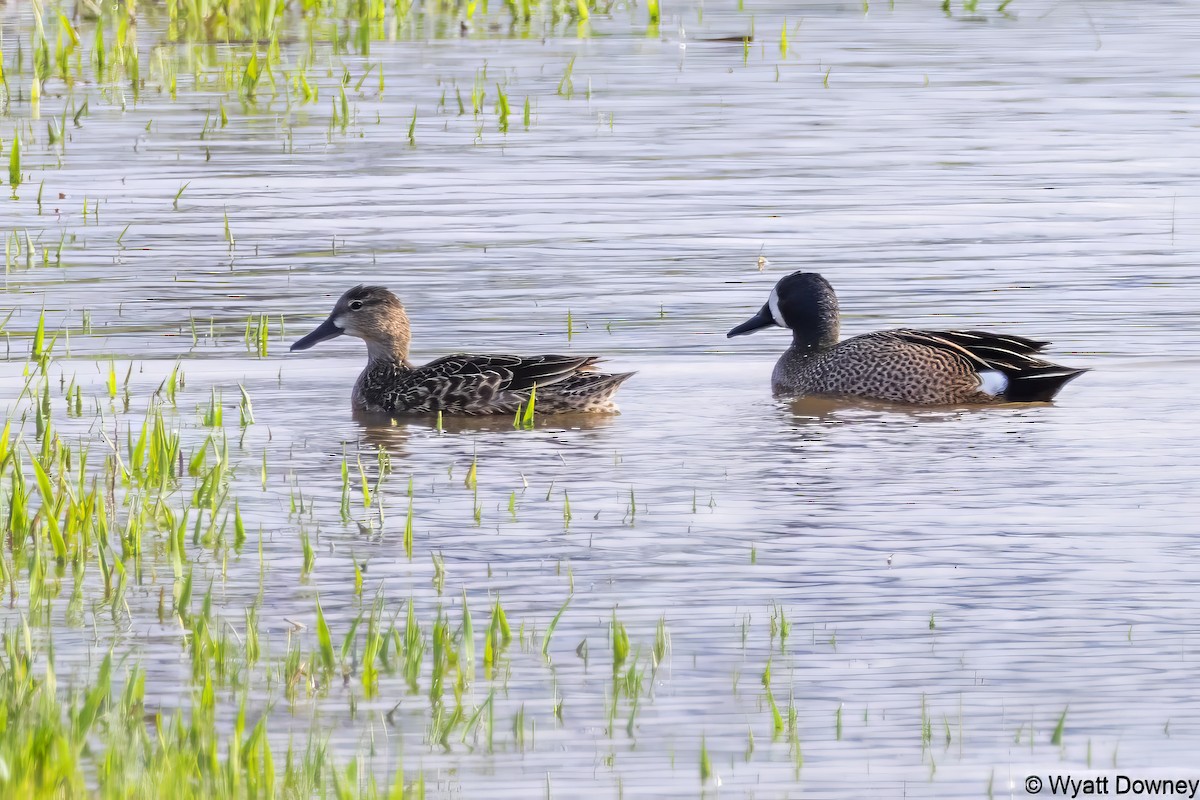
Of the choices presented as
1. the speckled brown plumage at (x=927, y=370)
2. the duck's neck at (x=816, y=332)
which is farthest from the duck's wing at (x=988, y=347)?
the duck's neck at (x=816, y=332)

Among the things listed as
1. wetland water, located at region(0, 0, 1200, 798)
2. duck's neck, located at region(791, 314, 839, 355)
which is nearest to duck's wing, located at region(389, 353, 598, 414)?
wetland water, located at region(0, 0, 1200, 798)

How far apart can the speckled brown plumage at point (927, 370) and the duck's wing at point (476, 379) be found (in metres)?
1.18

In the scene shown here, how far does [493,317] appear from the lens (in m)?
11.9

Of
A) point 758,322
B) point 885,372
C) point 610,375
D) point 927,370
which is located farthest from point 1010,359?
point 610,375

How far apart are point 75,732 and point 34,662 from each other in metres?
1.12

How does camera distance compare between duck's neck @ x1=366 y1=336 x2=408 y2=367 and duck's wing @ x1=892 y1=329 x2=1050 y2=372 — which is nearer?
duck's wing @ x1=892 y1=329 x2=1050 y2=372

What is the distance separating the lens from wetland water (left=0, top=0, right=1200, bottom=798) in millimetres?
5805

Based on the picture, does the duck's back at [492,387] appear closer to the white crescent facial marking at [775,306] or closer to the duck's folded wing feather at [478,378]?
the duck's folded wing feather at [478,378]

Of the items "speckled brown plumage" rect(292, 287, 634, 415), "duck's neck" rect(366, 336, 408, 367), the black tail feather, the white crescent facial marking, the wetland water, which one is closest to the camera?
the wetland water

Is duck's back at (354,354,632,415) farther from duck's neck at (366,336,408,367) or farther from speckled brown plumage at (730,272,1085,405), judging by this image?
speckled brown plumage at (730,272,1085,405)

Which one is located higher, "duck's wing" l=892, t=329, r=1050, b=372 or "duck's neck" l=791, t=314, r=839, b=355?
"duck's wing" l=892, t=329, r=1050, b=372

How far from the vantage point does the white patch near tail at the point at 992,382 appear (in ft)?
34.1

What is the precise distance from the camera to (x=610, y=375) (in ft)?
32.9

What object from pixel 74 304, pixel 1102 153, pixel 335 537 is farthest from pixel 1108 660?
pixel 1102 153
